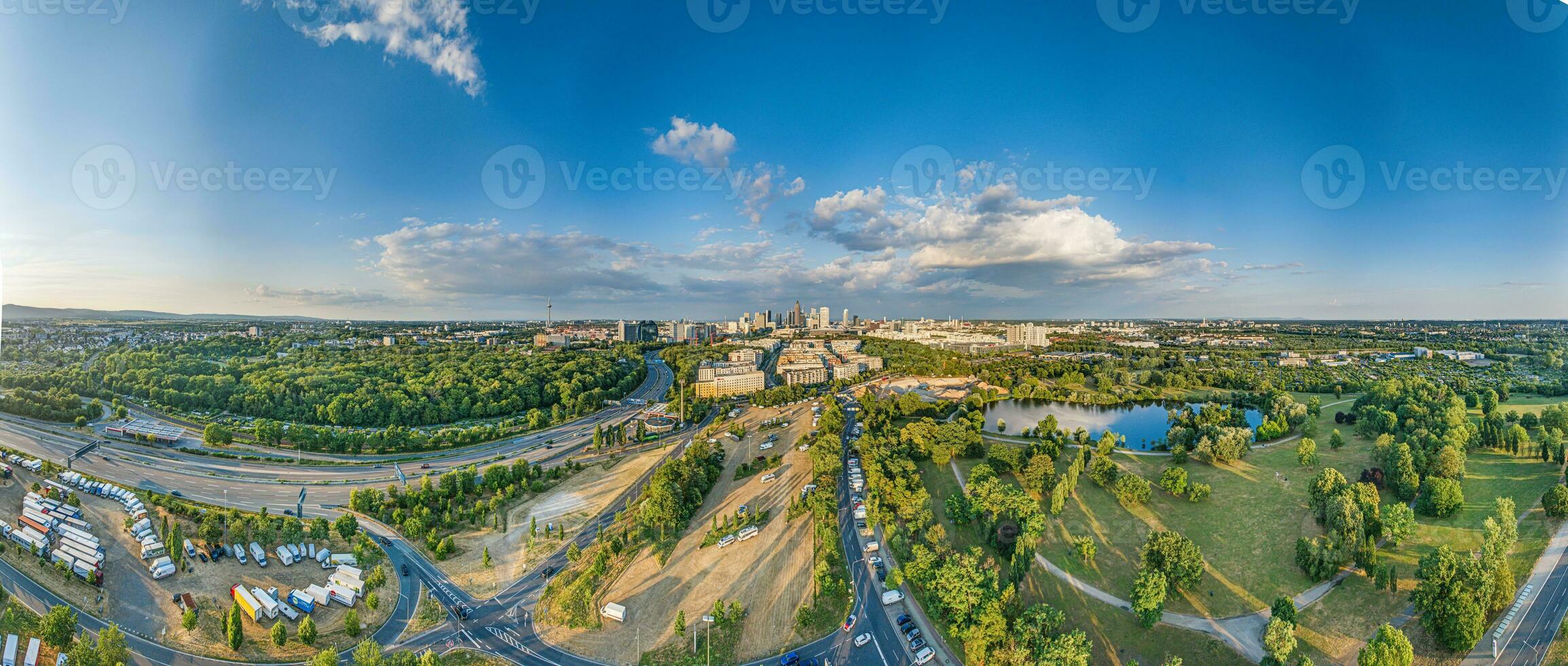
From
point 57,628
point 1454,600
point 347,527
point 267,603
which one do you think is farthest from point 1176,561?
point 57,628

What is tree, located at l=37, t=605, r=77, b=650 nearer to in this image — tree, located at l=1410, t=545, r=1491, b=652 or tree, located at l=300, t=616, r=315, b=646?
tree, located at l=300, t=616, r=315, b=646

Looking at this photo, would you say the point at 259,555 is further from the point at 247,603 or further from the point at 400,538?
the point at 400,538

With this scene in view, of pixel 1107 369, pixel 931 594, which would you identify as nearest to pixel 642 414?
pixel 931 594

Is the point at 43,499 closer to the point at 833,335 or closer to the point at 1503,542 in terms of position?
the point at 1503,542

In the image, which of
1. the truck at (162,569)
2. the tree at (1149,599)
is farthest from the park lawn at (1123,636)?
the truck at (162,569)

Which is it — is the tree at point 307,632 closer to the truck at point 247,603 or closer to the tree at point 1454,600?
the truck at point 247,603
